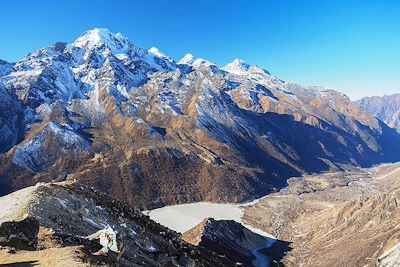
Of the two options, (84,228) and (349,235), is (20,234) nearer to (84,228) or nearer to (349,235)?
(84,228)

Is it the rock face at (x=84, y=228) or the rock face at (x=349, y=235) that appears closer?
the rock face at (x=84, y=228)

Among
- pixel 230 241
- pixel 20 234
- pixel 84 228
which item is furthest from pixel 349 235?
pixel 20 234

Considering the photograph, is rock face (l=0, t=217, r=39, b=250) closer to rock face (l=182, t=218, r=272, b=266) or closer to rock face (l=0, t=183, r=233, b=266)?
rock face (l=0, t=183, r=233, b=266)

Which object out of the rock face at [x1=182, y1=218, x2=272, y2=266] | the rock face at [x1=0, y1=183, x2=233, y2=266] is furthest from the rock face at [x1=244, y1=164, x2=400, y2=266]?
the rock face at [x1=0, y1=183, x2=233, y2=266]

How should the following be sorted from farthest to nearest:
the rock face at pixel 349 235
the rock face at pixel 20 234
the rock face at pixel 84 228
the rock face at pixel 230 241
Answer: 1. the rock face at pixel 230 241
2. the rock face at pixel 349 235
3. the rock face at pixel 84 228
4. the rock face at pixel 20 234

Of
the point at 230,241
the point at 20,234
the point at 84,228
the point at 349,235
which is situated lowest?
the point at 349,235

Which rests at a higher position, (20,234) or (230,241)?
(20,234)

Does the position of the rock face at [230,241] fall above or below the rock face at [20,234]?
below

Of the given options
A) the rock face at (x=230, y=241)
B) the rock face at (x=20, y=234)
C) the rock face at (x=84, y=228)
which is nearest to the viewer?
the rock face at (x=20, y=234)

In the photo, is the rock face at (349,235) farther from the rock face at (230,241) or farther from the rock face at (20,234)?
the rock face at (20,234)

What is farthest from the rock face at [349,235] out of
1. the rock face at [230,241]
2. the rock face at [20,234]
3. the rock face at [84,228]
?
the rock face at [20,234]
